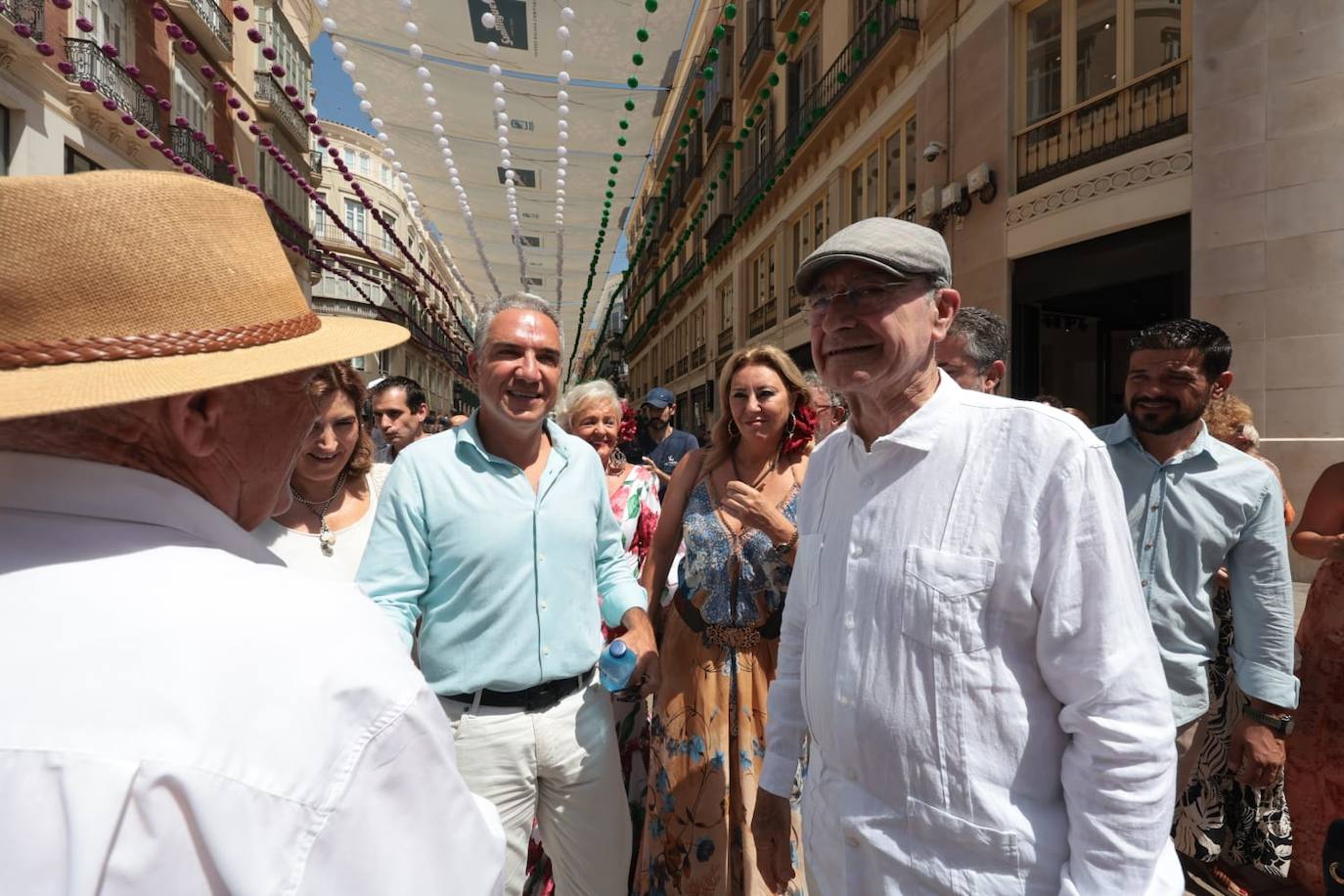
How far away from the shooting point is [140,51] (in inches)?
535

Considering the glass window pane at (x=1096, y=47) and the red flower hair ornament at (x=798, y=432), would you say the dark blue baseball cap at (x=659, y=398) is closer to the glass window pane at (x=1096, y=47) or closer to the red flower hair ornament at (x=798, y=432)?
the red flower hair ornament at (x=798, y=432)

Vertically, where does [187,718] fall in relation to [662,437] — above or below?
below

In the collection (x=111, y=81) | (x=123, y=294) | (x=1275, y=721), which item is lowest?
(x=1275, y=721)

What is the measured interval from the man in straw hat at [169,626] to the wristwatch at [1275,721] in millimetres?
2861

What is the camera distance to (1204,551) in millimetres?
2623

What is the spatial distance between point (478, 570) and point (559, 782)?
28.7 inches

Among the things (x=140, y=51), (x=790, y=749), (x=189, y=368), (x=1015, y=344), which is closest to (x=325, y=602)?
(x=189, y=368)

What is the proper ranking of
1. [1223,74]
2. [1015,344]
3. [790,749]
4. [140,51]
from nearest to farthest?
[790,749] < [1223,74] < [1015,344] < [140,51]

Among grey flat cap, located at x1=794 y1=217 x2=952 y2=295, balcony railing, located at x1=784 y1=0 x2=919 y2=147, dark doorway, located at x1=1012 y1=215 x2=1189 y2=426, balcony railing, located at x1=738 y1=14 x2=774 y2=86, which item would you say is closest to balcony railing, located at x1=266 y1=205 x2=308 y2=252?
grey flat cap, located at x1=794 y1=217 x2=952 y2=295

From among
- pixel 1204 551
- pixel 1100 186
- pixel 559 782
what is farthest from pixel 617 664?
pixel 1100 186

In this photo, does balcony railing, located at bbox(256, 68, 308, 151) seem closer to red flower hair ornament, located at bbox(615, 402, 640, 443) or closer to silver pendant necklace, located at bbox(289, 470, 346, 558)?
red flower hair ornament, located at bbox(615, 402, 640, 443)

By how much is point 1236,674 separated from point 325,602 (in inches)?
124

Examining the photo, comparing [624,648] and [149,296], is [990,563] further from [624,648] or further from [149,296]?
[149,296]

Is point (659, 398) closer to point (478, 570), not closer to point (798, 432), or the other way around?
point (798, 432)
